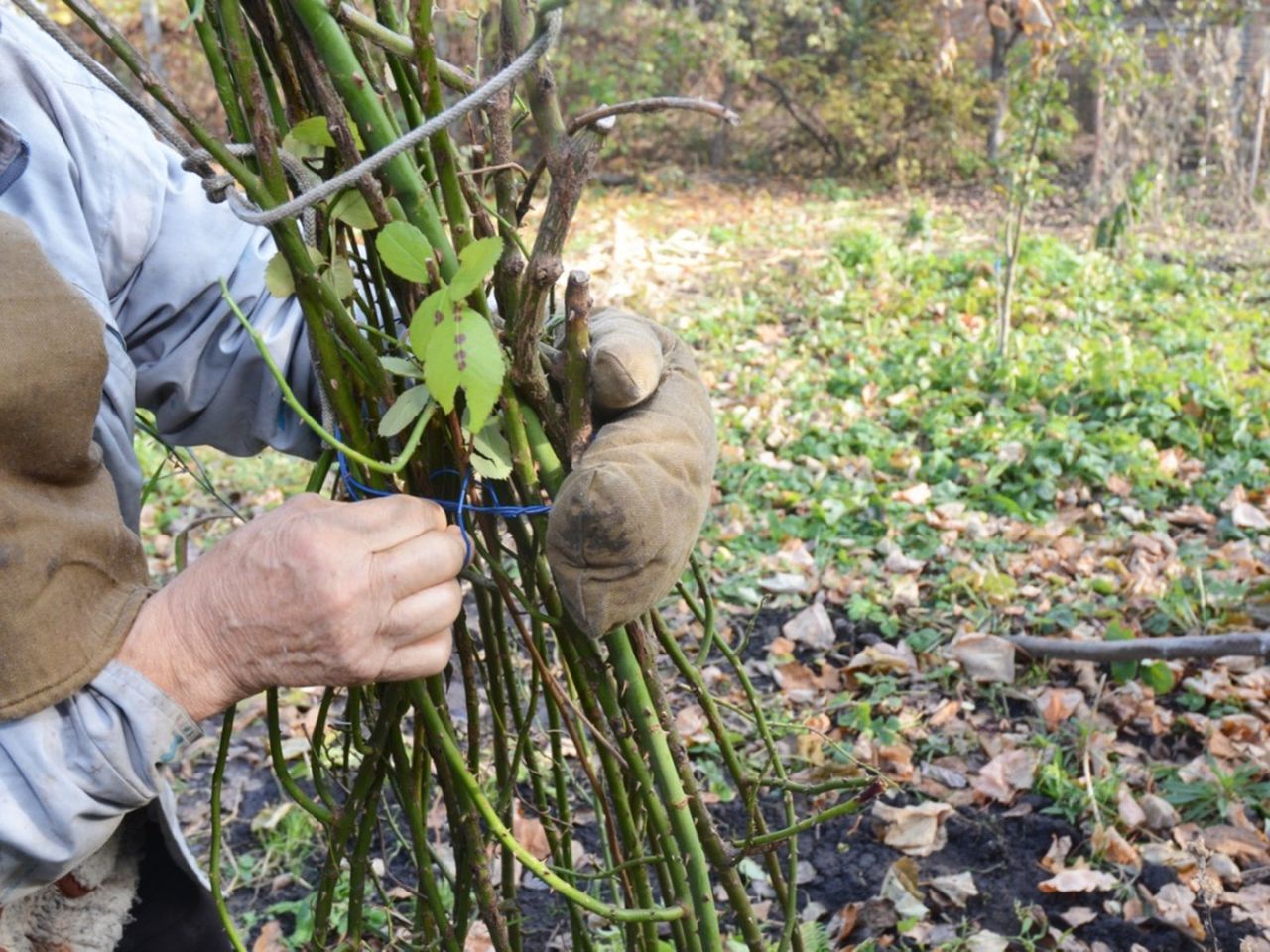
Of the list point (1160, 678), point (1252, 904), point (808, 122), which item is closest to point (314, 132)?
point (1252, 904)

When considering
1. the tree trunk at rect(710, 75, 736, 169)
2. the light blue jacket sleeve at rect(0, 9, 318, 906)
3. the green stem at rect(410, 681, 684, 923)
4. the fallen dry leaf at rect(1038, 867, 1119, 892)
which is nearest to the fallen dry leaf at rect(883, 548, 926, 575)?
the fallen dry leaf at rect(1038, 867, 1119, 892)

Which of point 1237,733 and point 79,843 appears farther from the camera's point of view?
point 1237,733

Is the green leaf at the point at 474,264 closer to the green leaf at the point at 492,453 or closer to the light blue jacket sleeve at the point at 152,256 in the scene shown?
the green leaf at the point at 492,453

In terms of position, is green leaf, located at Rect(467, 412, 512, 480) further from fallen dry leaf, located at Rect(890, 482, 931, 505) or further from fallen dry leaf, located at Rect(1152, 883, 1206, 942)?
fallen dry leaf, located at Rect(890, 482, 931, 505)

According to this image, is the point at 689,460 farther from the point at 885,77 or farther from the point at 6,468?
the point at 885,77

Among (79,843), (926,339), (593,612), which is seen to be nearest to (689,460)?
Result: (593,612)

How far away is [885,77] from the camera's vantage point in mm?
10875

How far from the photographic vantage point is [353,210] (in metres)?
1.05

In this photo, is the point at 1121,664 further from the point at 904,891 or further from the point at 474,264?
the point at 474,264

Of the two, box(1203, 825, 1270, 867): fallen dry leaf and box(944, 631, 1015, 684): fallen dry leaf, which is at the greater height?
box(1203, 825, 1270, 867): fallen dry leaf

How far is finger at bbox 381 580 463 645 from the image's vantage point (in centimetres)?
117

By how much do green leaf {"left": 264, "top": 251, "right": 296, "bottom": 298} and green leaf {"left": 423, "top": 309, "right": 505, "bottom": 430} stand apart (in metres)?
0.20

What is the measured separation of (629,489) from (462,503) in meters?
0.19

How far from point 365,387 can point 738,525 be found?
118 inches
